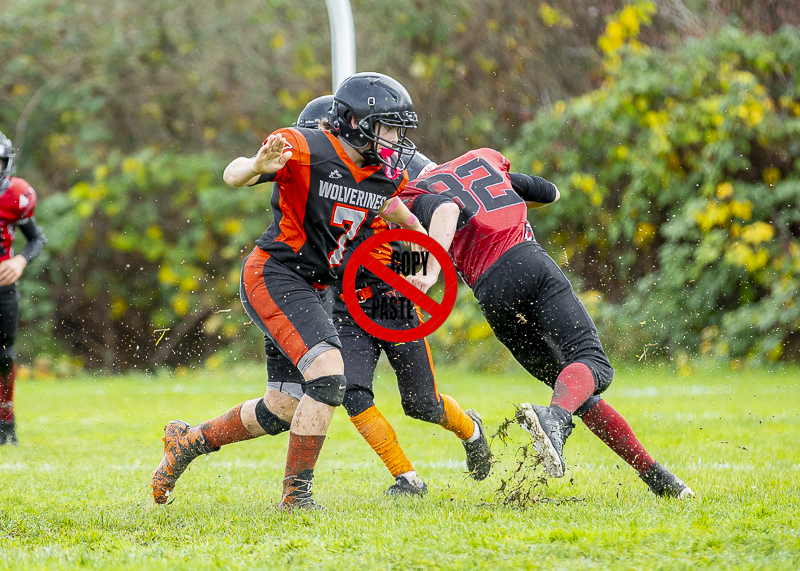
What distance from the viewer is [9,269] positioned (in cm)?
622

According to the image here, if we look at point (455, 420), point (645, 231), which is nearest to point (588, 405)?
point (455, 420)

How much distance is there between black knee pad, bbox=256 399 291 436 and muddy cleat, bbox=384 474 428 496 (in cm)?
61

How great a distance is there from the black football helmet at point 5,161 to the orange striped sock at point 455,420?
3.13 meters

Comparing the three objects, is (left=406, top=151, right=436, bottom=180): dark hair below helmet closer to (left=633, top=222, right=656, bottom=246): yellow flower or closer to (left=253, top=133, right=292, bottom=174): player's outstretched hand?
(left=253, top=133, right=292, bottom=174): player's outstretched hand

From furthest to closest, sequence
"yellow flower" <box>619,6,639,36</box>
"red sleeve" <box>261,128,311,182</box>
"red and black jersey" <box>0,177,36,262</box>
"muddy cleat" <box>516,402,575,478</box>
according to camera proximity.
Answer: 1. "yellow flower" <box>619,6,639,36</box>
2. "red and black jersey" <box>0,177,36,262</box>
3. "red sleeve" <box>261,128,311,182</box>
4. "muddy cleat" <box>516,402,575,478</box>

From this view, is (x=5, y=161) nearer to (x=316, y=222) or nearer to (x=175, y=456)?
(x=175, y=456)

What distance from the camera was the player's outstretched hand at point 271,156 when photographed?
11.8 feet

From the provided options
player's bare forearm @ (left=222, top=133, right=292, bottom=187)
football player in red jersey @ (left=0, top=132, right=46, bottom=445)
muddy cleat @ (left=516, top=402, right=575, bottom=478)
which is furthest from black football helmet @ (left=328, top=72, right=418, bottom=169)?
football player in red jersey @ (left=0, top=132, right=46, bottom=445)

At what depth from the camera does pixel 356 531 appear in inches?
133

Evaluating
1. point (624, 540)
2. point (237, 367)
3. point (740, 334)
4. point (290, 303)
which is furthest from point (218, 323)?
point (624, 540)

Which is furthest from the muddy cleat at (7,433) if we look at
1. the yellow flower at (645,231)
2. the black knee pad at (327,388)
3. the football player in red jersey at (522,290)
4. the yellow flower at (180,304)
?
the yellow flower at (180,304)

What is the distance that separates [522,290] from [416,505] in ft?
3.35

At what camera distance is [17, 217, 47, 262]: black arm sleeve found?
644 centimetres

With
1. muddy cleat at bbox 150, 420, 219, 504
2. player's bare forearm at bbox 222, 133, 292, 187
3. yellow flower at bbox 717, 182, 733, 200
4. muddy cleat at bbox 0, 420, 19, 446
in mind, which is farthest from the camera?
yellow flower at bbox 717, 182, 733, 200
